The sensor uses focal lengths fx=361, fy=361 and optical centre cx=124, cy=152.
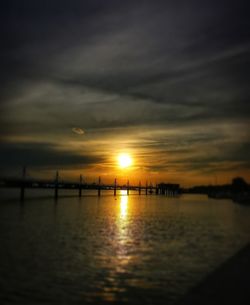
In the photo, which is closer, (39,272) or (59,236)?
(39,272)

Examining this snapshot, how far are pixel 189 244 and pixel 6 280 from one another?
17.1 meters

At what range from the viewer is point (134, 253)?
2603 centimetres

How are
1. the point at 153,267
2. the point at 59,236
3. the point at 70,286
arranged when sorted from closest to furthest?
1. the point at 70,286
2. the point at 153,267
3. the point at 59,236

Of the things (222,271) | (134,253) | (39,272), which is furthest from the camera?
(134,253)

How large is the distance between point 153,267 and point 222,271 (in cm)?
449

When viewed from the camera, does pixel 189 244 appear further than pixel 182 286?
Yes

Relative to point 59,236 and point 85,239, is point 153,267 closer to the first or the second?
point 85,239

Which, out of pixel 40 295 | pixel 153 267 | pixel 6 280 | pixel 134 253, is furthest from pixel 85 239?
pixel 40 295

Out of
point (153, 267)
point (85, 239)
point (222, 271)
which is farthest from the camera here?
point (85, 239)

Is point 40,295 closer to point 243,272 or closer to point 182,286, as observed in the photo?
point 182,286

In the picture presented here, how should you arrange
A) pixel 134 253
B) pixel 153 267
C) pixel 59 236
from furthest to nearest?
pixel 59 236, pixel 134 253, pixel 153 267

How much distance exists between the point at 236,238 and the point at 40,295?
2564 centimetres

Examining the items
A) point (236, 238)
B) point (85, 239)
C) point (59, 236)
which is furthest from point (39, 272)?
point (236, 238)

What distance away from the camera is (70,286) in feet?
54.7
